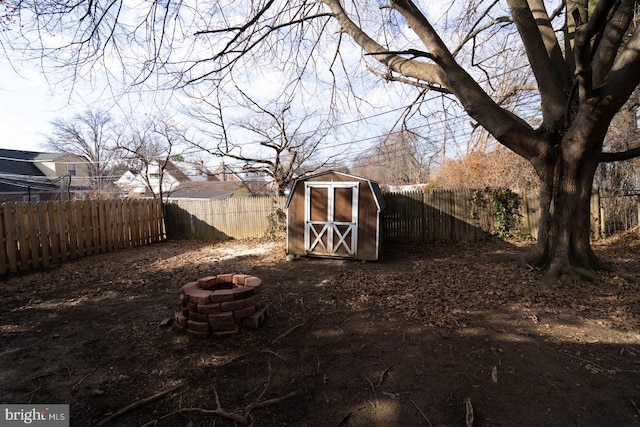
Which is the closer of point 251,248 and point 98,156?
point 251,248

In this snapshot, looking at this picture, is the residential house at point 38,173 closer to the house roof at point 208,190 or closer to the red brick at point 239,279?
the house roof at point 208,190

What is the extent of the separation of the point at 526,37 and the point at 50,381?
795 centimetres

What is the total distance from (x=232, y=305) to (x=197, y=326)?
1.40ft

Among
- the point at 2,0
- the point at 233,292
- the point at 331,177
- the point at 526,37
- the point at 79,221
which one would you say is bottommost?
the point at 233,292

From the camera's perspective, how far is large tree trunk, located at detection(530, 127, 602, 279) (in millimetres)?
5208

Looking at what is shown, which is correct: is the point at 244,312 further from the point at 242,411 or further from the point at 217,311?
the point at 242,411

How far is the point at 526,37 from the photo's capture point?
5410 millimetres

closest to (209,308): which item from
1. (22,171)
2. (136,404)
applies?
(136,404)

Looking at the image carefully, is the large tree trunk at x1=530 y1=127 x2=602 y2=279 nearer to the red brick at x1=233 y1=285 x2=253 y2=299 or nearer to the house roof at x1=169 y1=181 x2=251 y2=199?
the red brick at x1=233 y1=285 x2=253 y2=299

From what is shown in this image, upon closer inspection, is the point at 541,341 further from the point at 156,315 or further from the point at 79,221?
the point at 79,221

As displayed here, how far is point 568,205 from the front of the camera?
5375 millimetres

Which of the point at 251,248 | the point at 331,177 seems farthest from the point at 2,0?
the point at 251,248

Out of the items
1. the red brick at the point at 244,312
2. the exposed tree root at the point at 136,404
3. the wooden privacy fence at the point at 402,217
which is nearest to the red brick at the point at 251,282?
the red brick at the point at 244,312

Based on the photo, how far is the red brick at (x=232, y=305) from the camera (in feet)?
11.4
